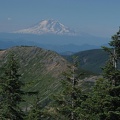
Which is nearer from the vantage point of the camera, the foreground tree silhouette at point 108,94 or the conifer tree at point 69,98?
the foreground tree silhouette at point 108,94

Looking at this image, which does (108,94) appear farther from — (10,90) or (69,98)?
(10,90)

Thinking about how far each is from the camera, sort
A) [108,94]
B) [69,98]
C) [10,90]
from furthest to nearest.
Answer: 1. [10,90]
2. [69,98]
3. [108,94]

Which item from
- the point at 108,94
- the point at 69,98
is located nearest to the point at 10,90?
the point at 69,98

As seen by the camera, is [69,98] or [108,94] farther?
[69,98]

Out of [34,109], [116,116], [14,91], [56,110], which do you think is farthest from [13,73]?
[34,109]

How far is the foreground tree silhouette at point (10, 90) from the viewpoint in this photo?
101 feet

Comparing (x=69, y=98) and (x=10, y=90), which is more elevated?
(x=10, y=90)

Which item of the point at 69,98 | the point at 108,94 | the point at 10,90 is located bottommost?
the point at 69,98

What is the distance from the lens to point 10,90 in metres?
31.2

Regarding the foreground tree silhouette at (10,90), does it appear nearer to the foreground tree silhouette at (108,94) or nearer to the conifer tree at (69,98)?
the conifer tree at (69,98)

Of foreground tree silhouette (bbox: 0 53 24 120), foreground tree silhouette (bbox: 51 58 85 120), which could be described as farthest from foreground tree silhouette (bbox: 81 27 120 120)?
foreground tree silhouette (bbox: 0 53 24 120)

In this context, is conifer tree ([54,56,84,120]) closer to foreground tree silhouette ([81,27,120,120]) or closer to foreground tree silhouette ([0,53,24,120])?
foreground tree silhouette ([0,53,24,120])

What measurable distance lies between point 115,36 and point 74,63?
6025 millimetres

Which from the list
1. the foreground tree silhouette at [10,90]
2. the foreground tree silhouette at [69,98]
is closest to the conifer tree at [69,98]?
the foreground tree silhouette at [69,98]
